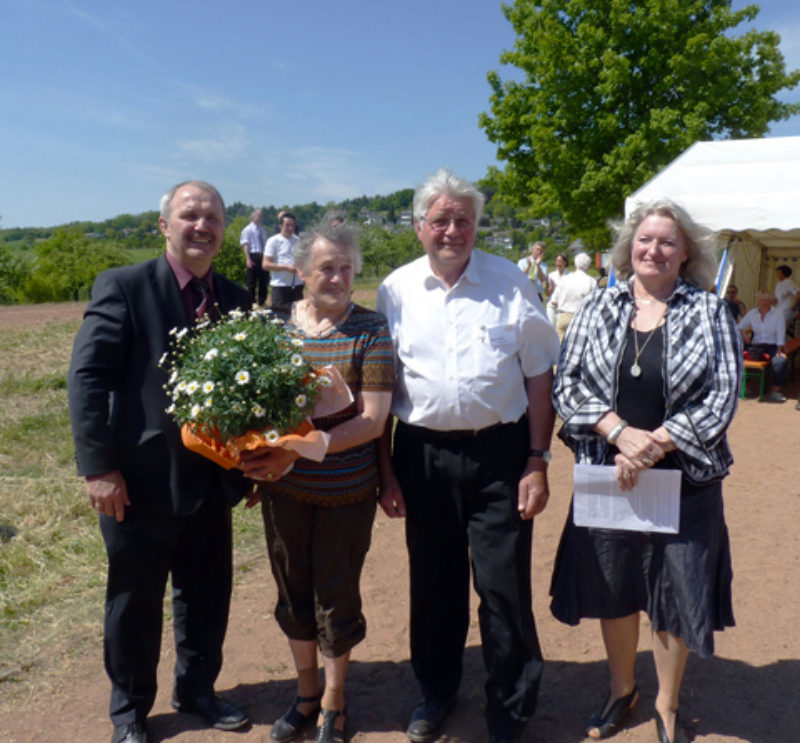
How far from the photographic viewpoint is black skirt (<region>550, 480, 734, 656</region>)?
263 centimetres

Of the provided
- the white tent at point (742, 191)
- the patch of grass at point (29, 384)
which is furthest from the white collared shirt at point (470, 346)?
the patch of grass at point (29, 384)

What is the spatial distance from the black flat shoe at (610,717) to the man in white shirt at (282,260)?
311 inches

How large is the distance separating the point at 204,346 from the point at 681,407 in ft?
5.63

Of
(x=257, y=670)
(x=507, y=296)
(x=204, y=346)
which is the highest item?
(x=507, y=296)

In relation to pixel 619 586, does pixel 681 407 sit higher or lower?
higher

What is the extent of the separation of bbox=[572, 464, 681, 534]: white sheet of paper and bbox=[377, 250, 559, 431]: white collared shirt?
38 centimetres

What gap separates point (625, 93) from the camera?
18.5 meters

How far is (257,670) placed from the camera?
350 cm

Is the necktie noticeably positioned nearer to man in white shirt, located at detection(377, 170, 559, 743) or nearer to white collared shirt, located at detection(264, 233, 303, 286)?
man in white shirt, located at detection(377, 170, 559, 743)

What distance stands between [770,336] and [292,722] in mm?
9413

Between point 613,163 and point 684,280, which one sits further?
point 613,163

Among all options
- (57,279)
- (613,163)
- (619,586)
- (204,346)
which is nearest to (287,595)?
(204,346)

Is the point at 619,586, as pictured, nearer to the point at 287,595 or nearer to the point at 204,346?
the point at 287,595

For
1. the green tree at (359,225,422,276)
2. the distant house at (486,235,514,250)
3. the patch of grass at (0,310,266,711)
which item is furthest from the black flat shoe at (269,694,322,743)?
the green tree at (359,225,422,276)
